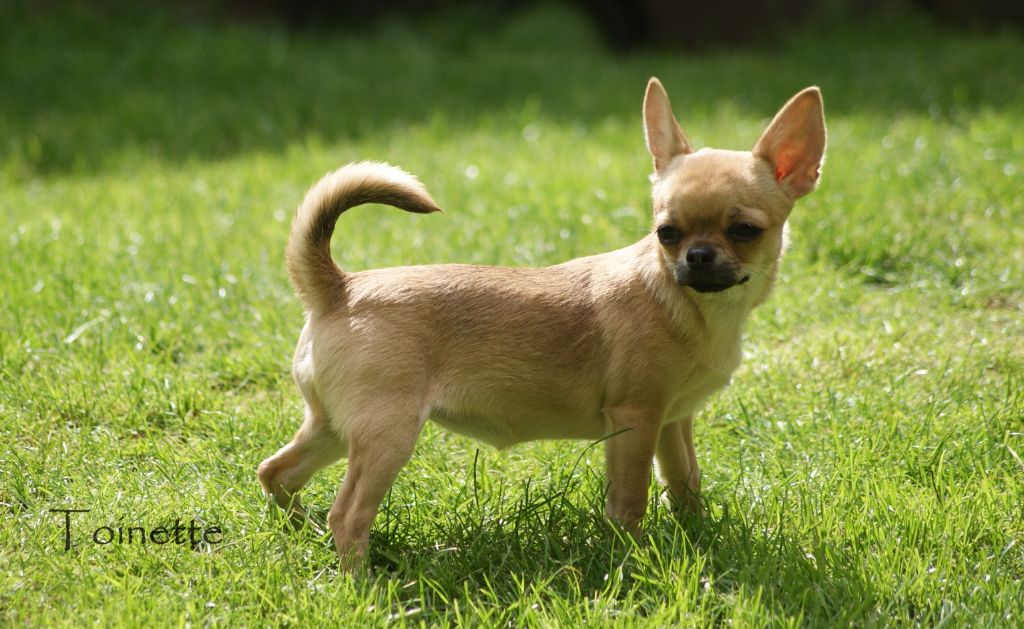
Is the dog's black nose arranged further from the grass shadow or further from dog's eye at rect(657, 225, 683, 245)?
the grass shadow

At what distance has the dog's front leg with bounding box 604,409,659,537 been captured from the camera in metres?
3.04

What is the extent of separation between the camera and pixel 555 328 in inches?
125

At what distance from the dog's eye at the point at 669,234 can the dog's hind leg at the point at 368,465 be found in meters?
0.84

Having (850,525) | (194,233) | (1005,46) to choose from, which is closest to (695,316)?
Result: (850,525)

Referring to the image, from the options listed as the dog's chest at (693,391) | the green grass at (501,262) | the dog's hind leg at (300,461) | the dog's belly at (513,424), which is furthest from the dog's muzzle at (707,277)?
the dog's hind leg at (300,461)

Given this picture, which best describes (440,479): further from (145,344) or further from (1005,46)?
(1005,46)

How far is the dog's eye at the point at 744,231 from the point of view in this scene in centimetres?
303

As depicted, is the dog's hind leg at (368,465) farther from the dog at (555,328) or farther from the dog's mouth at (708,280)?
the dog's mouth at (708,280)

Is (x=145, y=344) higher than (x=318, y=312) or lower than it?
lower

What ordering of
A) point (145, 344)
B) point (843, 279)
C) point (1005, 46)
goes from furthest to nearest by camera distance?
point (1005, 46), point (843, 279), point (145, 344)

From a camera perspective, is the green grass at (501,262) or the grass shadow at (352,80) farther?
the grass shadow at (352,80)

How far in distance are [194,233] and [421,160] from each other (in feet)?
5.24

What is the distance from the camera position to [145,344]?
4277 mm

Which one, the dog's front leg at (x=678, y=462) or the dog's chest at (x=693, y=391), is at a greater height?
the dog's chest at (x=693, y=391)
